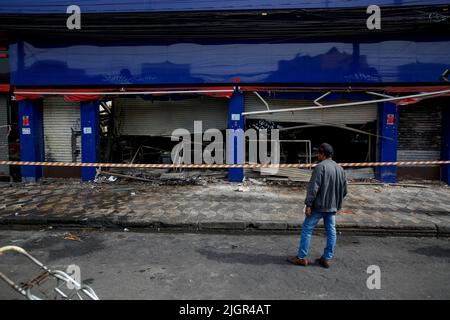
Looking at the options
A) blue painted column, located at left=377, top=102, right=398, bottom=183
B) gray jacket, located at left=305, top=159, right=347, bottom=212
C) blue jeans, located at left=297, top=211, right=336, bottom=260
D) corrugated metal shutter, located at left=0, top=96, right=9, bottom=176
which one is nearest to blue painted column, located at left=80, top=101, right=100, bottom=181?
corrugated metal shutter, located at left=0, top=96, right=9, bottom=176

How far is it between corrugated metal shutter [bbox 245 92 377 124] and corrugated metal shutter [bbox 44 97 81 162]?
587 centimetres

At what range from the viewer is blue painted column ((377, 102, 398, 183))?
11164 mm

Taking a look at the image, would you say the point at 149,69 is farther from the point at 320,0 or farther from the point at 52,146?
the point at 320,0

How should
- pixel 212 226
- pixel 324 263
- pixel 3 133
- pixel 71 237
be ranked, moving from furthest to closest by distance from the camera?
pixel 3 133, pixel 212 226, pixel 71 237, pixel 324 263

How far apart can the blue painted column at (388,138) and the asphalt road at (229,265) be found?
4.94 meters

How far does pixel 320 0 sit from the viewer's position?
36.2 feet

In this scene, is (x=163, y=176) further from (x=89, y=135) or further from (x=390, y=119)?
(x=390, y=119)

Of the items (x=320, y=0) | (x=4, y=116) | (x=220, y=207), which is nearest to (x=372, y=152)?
(x=320, y=0)

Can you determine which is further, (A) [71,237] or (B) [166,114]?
(B) [166,114]

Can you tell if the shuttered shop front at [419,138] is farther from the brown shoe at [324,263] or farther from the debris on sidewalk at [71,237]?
the debris on sidewalk at [71,237]

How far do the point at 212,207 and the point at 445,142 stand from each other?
8102 mm

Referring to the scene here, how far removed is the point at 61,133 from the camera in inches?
484

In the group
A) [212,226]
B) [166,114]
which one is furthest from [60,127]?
[212,226]
